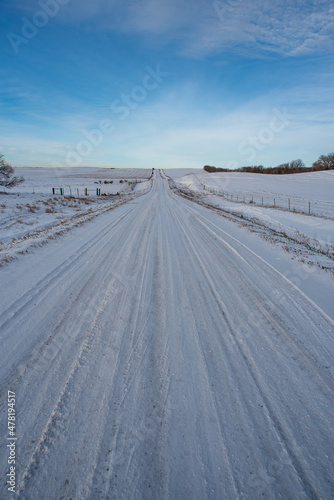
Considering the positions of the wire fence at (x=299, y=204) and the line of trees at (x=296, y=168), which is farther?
the line of trees at (x=296, y=168)

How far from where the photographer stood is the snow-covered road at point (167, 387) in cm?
206

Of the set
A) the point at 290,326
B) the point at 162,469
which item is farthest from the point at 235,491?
the point at 290,326

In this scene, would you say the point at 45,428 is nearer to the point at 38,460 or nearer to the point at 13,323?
the point at 38,460

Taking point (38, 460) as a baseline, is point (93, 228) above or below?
above

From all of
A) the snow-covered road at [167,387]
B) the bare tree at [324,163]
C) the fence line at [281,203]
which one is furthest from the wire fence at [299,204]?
the bare tree at [324,163]

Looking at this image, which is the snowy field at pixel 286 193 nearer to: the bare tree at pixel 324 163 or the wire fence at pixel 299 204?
the wire fence at pixel 299 204

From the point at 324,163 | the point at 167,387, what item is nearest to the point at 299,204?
the point at 167,387

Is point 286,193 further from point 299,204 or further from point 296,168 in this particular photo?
point 296,168

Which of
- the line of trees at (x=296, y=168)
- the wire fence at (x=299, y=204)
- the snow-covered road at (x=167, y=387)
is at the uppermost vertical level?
the line of trees at (x=296, y=168)

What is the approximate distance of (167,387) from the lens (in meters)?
2.90

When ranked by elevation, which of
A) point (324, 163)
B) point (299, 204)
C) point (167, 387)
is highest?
point (324, 163)

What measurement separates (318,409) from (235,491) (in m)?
1.29

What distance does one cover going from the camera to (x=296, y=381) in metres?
3.01

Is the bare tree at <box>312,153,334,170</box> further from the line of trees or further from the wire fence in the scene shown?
the wire fence
